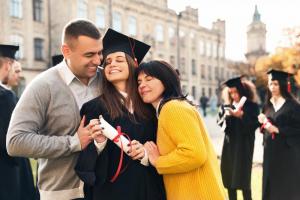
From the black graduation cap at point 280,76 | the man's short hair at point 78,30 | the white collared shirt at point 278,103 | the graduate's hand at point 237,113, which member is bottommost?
the graduate's hand at point 237,113

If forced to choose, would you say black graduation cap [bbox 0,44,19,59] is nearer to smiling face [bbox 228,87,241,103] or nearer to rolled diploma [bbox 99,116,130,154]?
rolled diploma [bbox 99,116,130,154]

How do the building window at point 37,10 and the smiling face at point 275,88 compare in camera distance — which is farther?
the building window at point 37,10

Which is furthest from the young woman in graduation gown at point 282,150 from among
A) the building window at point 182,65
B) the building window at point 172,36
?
the building window at point 182,65

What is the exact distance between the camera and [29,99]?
105 inches

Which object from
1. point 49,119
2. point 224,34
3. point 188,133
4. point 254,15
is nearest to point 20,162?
point 49,119

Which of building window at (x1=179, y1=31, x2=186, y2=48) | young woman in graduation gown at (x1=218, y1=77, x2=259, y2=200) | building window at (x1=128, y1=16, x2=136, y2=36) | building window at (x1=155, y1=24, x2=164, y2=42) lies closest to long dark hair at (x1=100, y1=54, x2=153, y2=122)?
young woman in graduation gown at (x1=218, y1=77, x2=259, y2=200)

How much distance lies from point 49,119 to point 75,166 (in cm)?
40

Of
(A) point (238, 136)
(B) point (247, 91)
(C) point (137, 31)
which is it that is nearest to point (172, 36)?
(C) point (137, 31)

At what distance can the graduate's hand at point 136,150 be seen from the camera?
8.46ft

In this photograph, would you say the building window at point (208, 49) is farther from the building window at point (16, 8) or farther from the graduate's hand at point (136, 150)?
the graduate's hand at point (136, 150)

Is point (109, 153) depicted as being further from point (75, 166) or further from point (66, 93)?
point (66, 93)

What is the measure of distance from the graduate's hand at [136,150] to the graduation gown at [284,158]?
3908 mm

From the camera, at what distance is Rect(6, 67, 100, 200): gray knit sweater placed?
8.45 feet

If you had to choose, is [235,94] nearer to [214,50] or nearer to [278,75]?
Result: [278,75]
